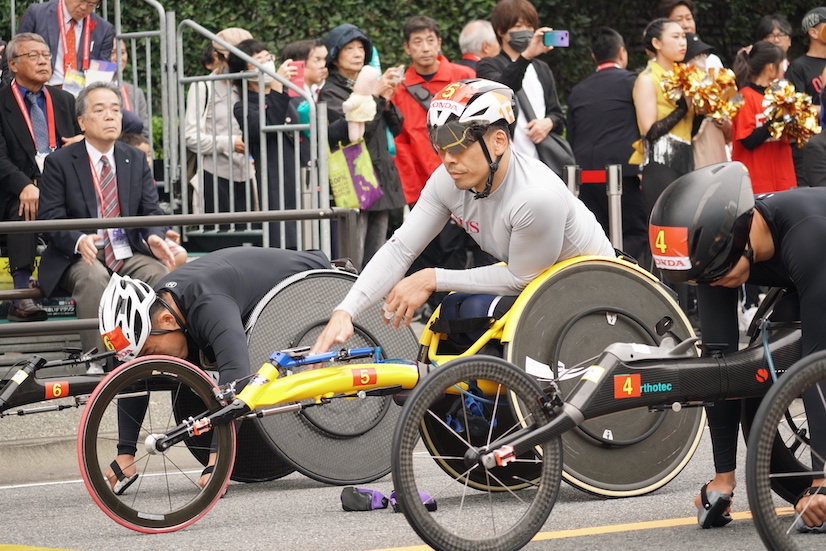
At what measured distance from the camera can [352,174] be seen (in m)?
10.5

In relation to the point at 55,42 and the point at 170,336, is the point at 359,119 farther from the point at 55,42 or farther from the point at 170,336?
the point at 170,336

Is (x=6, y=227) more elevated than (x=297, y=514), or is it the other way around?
(x=6, y=227)

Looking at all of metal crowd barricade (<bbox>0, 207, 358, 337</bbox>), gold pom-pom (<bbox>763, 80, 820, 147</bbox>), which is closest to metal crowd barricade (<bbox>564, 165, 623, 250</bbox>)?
gold pom-pom (<bbox>763, 80, 820, 147</bbox>)

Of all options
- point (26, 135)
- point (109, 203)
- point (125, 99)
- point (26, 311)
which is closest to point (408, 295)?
point (109, 203)

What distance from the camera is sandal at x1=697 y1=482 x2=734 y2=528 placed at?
5438 millimetres

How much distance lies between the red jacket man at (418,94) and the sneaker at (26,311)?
10.1 ft

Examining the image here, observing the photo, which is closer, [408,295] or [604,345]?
[408,295]

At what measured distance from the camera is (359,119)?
1034 cm

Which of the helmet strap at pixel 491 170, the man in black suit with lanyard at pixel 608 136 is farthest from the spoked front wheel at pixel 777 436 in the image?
the man in black suit with lanyard at pixel 608 136

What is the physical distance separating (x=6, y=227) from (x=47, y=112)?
2251mm

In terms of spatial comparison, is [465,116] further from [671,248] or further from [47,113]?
[47,113]

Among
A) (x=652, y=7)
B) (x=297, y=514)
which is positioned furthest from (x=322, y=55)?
(x=652, y=7)

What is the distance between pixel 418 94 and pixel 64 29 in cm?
273

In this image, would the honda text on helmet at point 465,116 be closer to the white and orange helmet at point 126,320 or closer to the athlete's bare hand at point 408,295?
the athlete's bare hand at point 408,295
